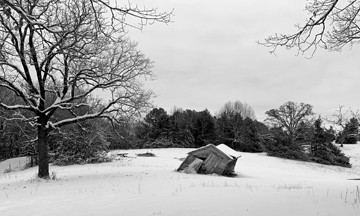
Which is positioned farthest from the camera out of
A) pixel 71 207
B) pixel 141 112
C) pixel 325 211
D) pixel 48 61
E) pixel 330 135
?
pixel 330 135

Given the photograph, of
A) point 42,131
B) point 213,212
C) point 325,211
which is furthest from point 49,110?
point 325,211

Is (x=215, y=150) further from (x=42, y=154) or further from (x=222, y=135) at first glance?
(x=222, y=135)

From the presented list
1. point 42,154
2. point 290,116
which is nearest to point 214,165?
point 42,154

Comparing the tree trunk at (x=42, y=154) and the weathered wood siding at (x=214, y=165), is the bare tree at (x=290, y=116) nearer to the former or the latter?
the weathered wood siding at (x=214, y=165)

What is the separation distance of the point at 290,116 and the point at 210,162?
32800 mm

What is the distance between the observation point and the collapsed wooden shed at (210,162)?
802 inches

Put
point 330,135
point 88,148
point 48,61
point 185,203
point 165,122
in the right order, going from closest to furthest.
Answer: point 185,203 → point 48,61 → point 88,148 → point 330,135 → point 165,122

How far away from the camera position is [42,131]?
15.6m

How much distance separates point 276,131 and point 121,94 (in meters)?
34.5

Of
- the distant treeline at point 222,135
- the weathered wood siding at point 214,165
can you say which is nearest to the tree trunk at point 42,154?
the weathered wood siding at point 214,165

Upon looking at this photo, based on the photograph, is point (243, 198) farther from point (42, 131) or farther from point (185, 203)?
point (42, 131)

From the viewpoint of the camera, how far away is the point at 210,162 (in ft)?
67.4

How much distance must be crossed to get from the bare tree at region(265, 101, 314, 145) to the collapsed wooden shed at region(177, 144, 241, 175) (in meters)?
30.1

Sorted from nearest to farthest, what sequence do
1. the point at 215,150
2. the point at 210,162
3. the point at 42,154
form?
1. the point at 42,154
2. the point at 210,162
3. the point at 215,150
